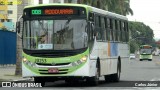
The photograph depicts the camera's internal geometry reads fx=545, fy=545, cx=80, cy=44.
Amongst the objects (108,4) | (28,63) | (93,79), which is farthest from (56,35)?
(108,4)

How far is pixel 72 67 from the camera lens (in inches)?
805

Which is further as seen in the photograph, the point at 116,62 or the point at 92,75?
the point at 116,62

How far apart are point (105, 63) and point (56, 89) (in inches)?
182

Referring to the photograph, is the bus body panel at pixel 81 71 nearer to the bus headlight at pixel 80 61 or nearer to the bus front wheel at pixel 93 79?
the bus headlight at pixel 80 61

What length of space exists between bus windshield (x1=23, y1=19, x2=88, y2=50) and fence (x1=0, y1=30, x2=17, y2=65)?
16.5 metres

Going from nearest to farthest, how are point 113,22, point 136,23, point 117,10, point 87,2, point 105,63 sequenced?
point 105,63 → point 113,22 → point 87,2 → point 117,10 → point 136,23

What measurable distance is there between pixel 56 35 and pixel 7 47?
18738 millimetres

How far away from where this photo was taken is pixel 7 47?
3884 centimetres

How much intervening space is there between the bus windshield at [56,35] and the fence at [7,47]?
16450mm

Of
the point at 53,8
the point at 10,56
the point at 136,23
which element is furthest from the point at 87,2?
the point at 136,23

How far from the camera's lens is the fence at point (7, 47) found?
37.7 meters

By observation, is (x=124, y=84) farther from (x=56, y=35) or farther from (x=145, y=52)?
(x=145, y=52)

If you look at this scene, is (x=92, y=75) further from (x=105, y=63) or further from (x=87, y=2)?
(x=87, y=2)

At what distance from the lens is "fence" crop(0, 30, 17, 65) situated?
37.7 meters
